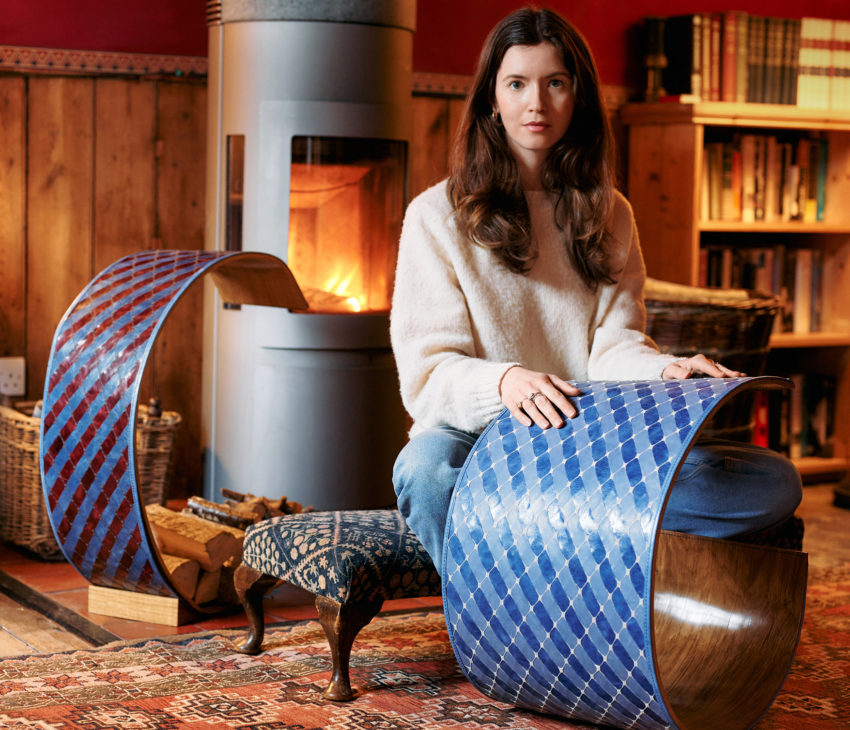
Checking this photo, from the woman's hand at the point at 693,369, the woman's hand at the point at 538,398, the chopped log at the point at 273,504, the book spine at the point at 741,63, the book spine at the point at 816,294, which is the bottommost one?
the chopped log at the point at 273,504

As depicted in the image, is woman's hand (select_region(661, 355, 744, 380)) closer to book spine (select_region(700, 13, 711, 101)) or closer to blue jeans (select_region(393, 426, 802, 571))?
blue jeans (select_region(393, 426, 802, 571))

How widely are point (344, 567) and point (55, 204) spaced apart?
6.05 feet

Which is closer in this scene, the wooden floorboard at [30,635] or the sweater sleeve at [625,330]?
the sweater sleeve at [625,330]

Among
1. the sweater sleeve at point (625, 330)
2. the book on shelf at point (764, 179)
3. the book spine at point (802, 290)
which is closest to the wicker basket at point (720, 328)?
the book on shelf at point (764, 179)

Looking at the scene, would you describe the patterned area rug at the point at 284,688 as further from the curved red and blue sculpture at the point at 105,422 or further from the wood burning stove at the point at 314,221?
the wood burning stove at the point at 314,221

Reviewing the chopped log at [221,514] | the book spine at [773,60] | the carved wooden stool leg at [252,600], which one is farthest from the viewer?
the book spine at [773,60]

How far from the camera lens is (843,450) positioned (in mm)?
4375

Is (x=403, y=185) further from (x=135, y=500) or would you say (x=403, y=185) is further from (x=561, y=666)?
(x=561, y=666)

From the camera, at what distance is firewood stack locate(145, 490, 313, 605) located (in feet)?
8.82

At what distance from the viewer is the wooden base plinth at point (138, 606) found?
2.61 m

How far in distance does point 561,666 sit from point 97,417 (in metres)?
1.12

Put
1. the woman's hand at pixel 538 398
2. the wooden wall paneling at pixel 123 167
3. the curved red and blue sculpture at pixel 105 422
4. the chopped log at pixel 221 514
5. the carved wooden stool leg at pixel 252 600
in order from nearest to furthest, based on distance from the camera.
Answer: the woman's hand at pixel 538 398, the carved wooden stool leg at pixel 252 600, the curved red and blue sculpture at pixel 105 422, the chopped log at pixel 221 514, the wooden wall paneling at pixel 123 167

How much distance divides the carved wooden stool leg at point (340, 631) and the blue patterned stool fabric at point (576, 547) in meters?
0.22

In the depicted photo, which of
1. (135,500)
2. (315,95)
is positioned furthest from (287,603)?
(315,95)
